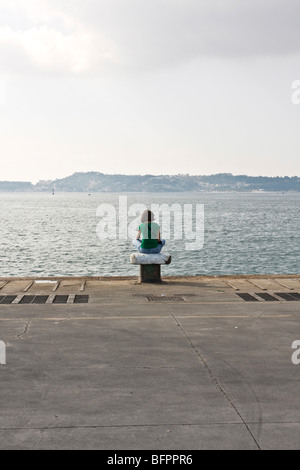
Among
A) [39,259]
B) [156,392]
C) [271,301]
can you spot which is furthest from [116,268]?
[156,392]

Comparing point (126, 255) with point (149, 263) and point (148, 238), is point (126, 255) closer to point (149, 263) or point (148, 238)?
point (148, 238)

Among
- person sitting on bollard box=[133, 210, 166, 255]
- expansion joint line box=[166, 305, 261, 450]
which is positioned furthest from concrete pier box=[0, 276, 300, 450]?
person sitting on bollard box=[133, 210, 166, 255]

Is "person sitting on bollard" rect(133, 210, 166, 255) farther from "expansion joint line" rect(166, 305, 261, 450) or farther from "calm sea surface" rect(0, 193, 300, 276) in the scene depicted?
"calm sea surface" rect(0, 193, 300, 276)

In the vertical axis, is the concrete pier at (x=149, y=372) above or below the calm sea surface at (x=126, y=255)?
above

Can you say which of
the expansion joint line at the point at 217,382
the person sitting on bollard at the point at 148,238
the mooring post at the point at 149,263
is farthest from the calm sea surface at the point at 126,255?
the expansion joint line at the point at 217,382

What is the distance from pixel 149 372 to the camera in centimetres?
871

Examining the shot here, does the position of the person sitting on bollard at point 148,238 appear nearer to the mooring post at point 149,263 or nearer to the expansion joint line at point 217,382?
the mooring post at point 149,263

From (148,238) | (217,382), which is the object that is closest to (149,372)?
(217,382)

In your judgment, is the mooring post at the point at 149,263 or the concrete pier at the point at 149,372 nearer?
the concrete pier at the point at 149,372

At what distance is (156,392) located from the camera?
7.82 metres

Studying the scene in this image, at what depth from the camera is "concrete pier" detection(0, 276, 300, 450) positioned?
21.1 feet

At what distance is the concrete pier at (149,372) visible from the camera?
6430 millimetres

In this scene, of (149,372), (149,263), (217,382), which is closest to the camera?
(217,382)

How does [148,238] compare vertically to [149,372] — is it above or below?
above
